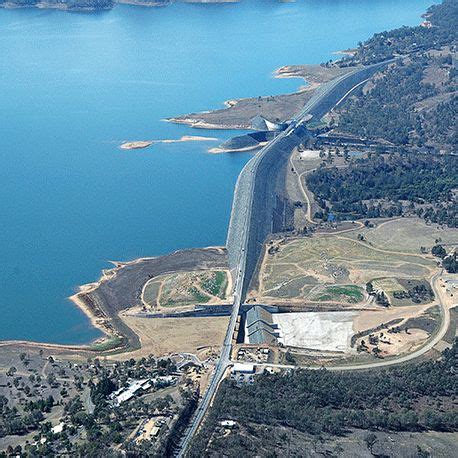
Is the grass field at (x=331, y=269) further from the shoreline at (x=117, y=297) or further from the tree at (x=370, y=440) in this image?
the tree at (x=370, y=440)

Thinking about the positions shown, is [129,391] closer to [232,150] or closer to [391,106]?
[232,150]

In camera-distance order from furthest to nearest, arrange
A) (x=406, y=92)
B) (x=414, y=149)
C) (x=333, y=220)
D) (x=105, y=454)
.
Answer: (x=406, y=92), (x=414, y=149), (x=333, y=220), (x=105, y=454)

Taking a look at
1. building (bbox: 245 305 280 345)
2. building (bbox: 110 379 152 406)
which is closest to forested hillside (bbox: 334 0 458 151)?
building (bbox: 245 305 280 345)

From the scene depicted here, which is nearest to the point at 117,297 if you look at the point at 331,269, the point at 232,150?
the point at 331,269

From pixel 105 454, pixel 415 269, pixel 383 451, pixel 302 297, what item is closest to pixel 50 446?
pixel 105 454

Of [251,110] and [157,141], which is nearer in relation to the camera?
[157,141]

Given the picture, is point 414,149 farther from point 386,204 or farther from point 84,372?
point 84,372

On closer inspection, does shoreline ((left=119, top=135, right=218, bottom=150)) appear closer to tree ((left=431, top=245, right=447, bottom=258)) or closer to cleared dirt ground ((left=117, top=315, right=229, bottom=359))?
tree ((left=431, top=245, right=447, bottom=258))
